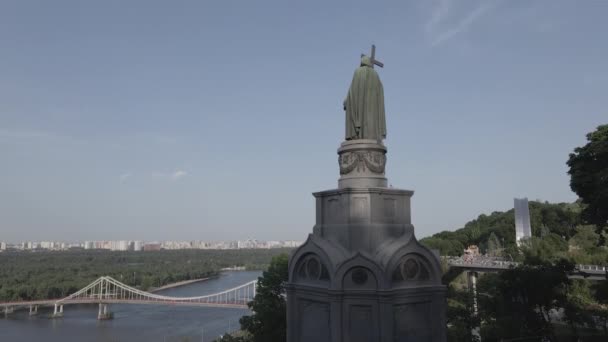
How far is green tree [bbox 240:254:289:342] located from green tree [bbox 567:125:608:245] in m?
12.5

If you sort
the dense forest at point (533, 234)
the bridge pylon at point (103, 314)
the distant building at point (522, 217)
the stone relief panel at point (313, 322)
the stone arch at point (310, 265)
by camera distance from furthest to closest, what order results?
1. the bridge pylon at point (103, 314)
2. the distant building at point (522, 217)
3. the dense forest at point (533, 234)
4. the stone arch at point (310, 265)
5. the stone relief panel at point (313, 322)

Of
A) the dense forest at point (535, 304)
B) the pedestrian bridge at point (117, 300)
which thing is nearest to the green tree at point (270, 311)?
the dense forest at point (535, 304)

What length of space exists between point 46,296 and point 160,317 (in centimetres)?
2575

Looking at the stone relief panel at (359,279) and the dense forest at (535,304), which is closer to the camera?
the stone relief panel at (359,279)

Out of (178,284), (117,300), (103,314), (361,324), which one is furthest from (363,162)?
(178,284)

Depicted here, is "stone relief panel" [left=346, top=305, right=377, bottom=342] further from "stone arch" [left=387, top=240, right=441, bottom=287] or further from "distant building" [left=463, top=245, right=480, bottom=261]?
"distant building" [left=463, top=245, right=480, bottom=261]

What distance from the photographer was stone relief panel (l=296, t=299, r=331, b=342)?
730cm

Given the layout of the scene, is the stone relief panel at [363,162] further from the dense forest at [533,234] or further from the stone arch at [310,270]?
the dense forest at [533,234]

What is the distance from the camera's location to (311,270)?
7887mm

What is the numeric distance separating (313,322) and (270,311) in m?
11.7

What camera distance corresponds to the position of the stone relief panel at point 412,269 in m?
7.18

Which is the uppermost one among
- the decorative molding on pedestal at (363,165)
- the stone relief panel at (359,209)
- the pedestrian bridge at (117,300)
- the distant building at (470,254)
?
the decorative molding on pedestal at (363,165)

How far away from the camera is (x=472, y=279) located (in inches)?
1586

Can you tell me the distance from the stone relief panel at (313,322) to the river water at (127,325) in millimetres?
31768
